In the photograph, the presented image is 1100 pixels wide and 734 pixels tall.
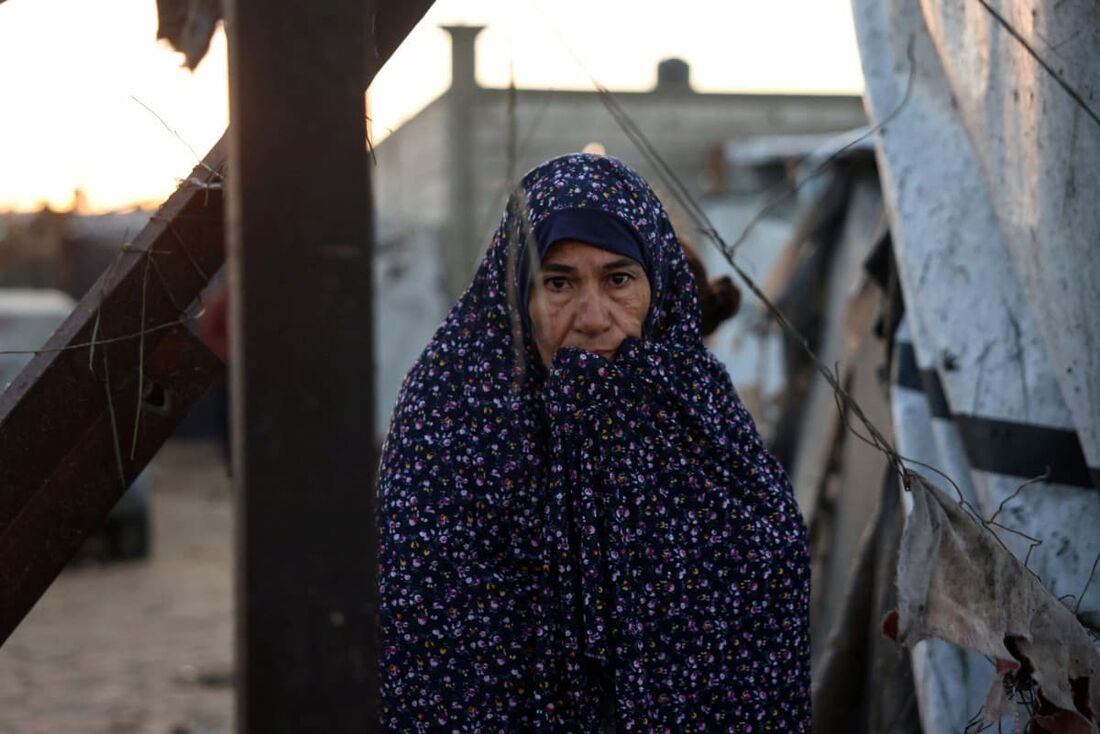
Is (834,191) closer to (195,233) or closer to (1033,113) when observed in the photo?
(1033,113)

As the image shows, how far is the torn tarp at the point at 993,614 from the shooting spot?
213 cm

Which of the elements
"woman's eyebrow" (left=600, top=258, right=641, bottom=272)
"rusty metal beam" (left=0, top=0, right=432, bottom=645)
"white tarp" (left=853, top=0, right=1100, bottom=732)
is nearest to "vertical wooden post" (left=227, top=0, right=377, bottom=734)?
"rusty metal beam" (left=0, top=0, right=432, bottom=645)

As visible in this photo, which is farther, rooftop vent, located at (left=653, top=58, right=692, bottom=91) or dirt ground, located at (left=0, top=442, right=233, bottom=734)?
rooftop vent, located at (left=653, top=58, right=692, bottom=91)

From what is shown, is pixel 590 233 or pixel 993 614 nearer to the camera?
pixel 993 614

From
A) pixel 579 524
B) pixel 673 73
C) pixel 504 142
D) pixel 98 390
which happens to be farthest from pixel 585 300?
pixel 673 73

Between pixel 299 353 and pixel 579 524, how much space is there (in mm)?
1009

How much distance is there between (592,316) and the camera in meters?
2.38

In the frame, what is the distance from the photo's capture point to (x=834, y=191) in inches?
240

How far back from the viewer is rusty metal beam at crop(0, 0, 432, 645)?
2.07 m

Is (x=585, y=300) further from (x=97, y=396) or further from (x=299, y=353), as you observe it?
(x=299, y=353)

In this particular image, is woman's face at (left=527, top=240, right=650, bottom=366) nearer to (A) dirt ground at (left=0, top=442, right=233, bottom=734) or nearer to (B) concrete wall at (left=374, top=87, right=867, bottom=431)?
(A) dirt ground at (left=0, top=442, right=233, bottom=734)

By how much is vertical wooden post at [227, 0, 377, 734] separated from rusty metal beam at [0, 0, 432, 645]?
2.18 feet

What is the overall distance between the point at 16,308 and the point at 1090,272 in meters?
9.96

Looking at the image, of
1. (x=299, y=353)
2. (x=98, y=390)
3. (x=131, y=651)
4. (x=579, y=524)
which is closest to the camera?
(x=299, y=353)
